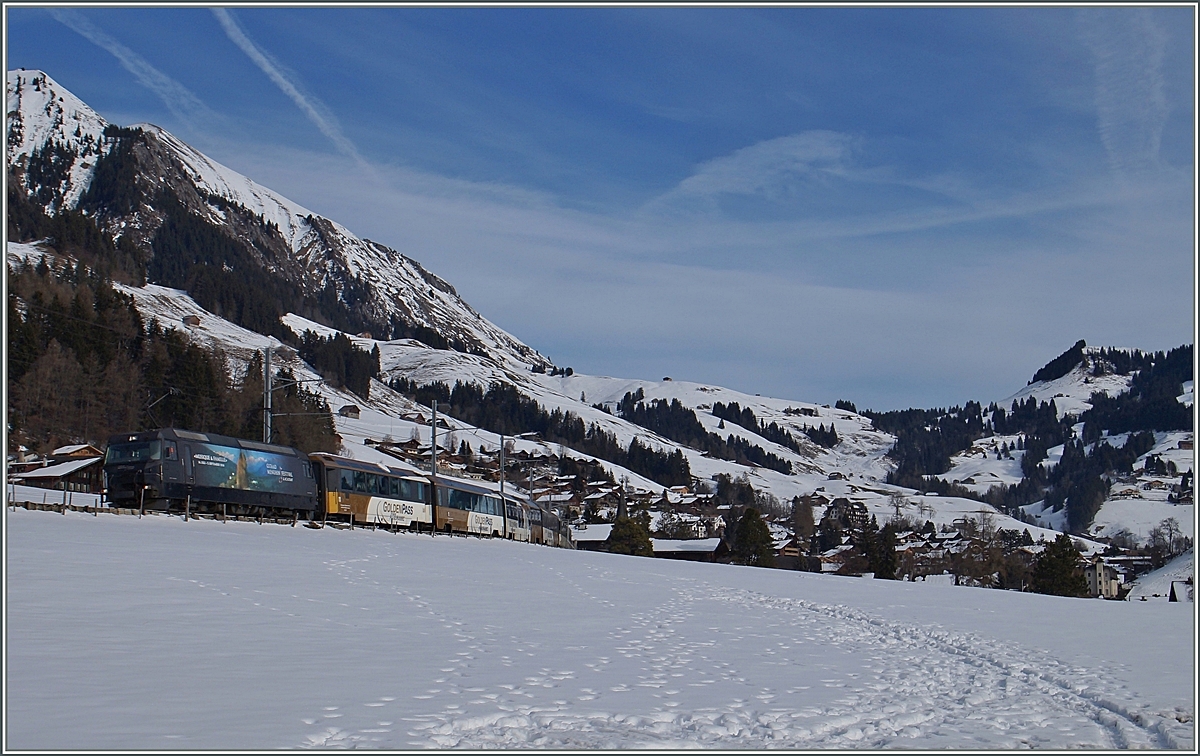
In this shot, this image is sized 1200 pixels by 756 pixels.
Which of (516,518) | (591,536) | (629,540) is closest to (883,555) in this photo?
(629,540)

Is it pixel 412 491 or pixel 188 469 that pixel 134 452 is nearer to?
pixel 188 469

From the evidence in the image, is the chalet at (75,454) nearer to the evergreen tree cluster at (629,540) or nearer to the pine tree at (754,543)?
the evergreen tree cluster at (629,540)

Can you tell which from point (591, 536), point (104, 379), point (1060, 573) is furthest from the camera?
point (591, 536)

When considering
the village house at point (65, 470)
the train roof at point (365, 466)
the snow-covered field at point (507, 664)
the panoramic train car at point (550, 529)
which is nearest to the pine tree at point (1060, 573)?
the panoramic train car at point (550, 529)

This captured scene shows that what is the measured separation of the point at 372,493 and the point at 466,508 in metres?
9.76

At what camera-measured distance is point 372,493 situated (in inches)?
1789

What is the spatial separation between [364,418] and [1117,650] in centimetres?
18013

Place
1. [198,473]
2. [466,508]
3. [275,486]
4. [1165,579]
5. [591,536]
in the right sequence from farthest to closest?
[1165,579], [591,536], [466,508], [275,486], [198,473]

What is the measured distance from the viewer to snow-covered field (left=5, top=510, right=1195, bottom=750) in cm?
866

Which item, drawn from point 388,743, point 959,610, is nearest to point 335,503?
point 959,610

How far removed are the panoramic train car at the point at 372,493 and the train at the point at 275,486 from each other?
44 mm

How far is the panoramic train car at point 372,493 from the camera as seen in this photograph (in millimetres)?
42875

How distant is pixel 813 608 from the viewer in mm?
23812

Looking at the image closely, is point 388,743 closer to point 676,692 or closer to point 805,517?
point 676,692
